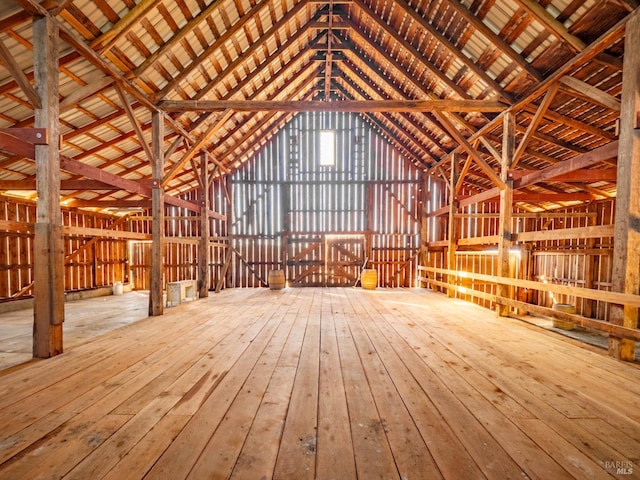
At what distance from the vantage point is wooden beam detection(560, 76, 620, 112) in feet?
13.2

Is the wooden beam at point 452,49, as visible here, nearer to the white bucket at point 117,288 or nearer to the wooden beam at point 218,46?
the wooden beam at point 218,46

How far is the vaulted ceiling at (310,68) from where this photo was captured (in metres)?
4.48

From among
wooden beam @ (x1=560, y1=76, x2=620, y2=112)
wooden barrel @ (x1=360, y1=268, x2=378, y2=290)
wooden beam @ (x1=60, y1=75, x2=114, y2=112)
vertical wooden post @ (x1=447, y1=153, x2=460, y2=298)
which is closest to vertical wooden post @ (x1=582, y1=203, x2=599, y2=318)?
vertical wooden post @ (x1=447, y1=153, x2=460, y2=298)

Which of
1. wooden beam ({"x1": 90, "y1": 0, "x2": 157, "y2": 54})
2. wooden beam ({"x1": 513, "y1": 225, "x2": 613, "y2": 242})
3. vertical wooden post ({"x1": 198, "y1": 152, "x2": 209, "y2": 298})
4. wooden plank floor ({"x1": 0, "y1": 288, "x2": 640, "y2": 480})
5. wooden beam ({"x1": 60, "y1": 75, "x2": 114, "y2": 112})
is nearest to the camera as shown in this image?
wooden plank floor ({"x1": 0, "y1": 288, "x2": 640, "y2": 480})

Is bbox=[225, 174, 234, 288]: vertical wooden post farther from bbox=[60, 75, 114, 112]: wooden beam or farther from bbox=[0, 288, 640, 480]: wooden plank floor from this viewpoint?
bbox=[0, 288, 640, 480]: wooden plank floor

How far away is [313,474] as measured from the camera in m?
1.64

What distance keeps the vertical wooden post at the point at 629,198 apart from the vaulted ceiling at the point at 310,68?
15.6 inches

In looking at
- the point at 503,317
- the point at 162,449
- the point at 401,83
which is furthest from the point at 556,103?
the point at 162,449

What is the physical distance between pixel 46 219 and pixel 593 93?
8.30 meters

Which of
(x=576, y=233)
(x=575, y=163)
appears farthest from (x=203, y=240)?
(x=575, y=163)

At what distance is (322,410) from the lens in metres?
2.31

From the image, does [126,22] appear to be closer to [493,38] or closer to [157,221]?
[157,221]

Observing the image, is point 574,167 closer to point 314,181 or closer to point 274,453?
point 274,453

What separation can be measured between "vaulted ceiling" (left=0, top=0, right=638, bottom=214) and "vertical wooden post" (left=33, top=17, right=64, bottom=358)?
26 centimetres
